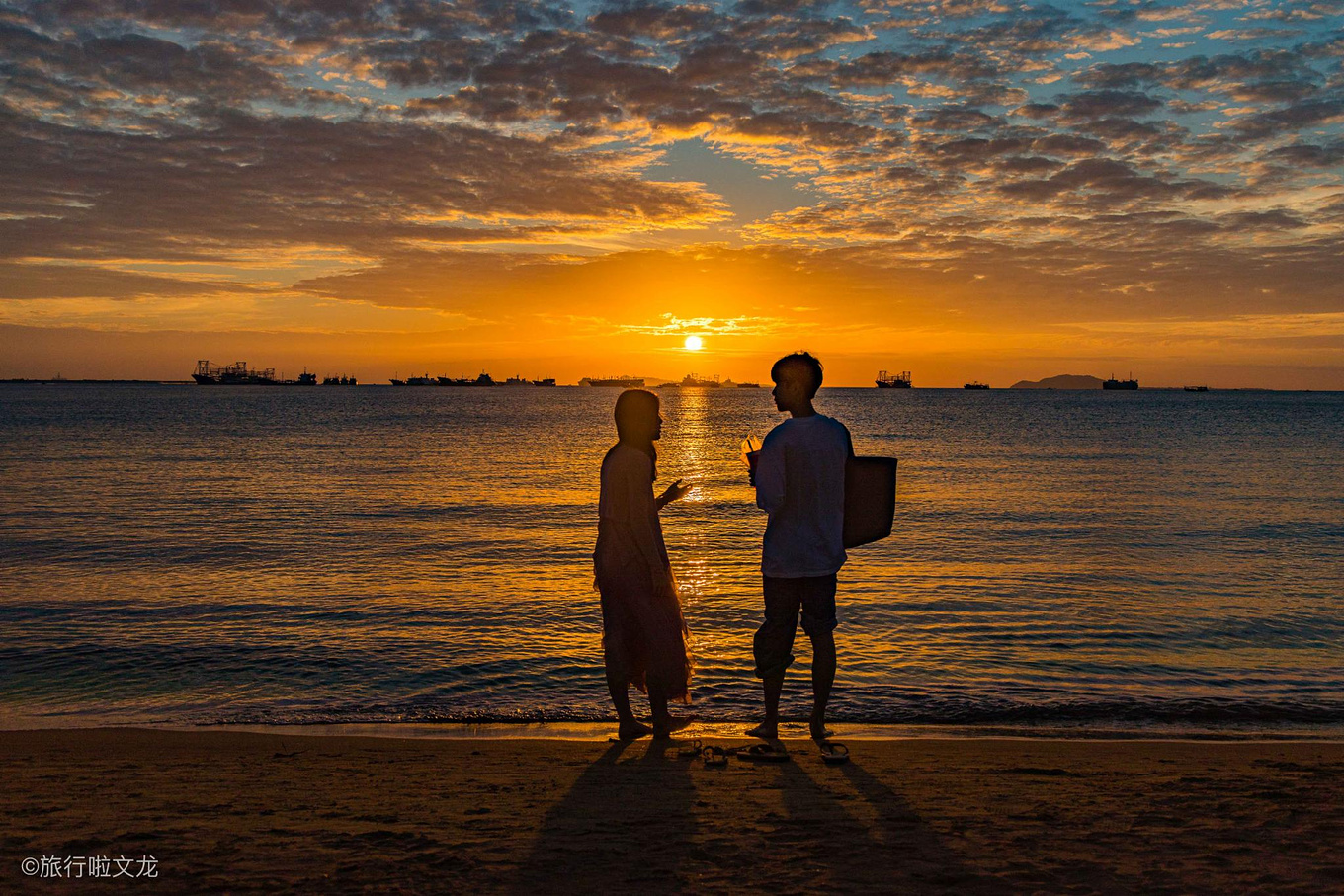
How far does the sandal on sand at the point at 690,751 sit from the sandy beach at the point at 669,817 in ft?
0.32

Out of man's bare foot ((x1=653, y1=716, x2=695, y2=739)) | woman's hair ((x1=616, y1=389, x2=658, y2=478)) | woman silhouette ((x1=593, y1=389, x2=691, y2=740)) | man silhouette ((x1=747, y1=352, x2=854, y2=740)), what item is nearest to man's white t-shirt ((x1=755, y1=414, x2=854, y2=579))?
man silhouette ((x1=747, y1=352, x2=854, y2=740))

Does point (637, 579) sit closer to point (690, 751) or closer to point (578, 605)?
point (690, 751)

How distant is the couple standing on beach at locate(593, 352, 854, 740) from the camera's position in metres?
5.84

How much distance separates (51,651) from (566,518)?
12547 millimetres

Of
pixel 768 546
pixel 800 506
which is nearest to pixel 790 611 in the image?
pixel 768 546

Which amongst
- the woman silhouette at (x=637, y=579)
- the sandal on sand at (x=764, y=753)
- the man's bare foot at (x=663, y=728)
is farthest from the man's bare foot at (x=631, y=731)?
the sandal on sand at (x=764, y=753)

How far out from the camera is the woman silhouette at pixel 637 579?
235 inches

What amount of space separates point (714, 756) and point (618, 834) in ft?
4.77

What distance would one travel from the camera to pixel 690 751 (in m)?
6.00

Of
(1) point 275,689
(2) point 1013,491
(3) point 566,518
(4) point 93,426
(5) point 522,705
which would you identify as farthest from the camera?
(4) point 93,426

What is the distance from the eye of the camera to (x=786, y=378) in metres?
6.00

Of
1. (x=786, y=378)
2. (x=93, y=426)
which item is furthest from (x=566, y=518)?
(x=93, y=426)

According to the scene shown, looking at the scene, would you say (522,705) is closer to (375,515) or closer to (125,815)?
(125,815)

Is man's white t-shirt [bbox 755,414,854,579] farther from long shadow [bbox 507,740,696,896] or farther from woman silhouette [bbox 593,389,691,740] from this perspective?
long shadow [bbox 507,740,696,896]
